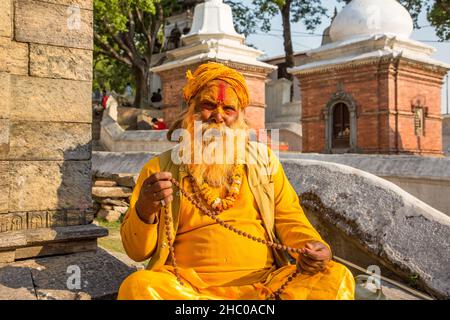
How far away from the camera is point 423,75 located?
14375 mm

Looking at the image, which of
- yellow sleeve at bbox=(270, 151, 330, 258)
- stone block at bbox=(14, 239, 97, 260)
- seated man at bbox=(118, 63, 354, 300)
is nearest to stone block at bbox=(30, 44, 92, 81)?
seated man at bbox=(118, 63, 354, 300)

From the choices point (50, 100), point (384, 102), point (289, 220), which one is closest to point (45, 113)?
point (50, 100)

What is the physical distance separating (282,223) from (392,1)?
15594 mm

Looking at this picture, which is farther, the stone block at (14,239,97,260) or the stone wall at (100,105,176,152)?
the stone wall at (100,105,176,152)

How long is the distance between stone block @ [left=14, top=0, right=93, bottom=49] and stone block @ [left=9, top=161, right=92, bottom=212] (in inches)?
35.5

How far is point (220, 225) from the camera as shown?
96.7 inches

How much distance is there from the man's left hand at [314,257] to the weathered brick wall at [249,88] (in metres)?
12.4

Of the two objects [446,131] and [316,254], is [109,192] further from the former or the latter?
[446,131]

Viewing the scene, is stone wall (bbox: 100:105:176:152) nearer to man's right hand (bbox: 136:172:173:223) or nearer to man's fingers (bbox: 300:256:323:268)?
man's right hand (bbox: 136:172:173:223)

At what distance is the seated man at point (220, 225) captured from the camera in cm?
219

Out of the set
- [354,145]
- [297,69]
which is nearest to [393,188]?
[354,145]

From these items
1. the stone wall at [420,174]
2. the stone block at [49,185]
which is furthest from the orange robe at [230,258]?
the stone wall at [420,174]

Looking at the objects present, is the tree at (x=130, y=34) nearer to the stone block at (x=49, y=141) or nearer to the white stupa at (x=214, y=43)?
the white stupa at (x=214, y=43)

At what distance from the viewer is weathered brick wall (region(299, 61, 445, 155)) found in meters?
13.5
